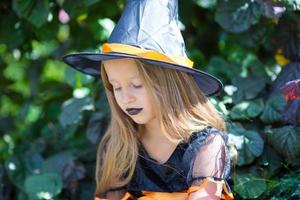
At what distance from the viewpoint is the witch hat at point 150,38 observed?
6.40 ft

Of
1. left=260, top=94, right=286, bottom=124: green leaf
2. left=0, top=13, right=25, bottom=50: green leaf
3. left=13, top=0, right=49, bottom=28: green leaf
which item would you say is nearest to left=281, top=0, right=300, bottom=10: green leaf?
left=260, top=94, right=286, bottom=124: green leaf

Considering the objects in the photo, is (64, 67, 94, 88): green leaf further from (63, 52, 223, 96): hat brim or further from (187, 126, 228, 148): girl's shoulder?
(187, 126, 228, 148): girl's shoulder

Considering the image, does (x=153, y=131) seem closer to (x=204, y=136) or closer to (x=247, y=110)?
(x=204, y=136)

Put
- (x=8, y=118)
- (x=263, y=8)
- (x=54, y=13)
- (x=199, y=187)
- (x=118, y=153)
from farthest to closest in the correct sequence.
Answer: (x=8, y=118), (x=54, y=13), (x=263, y=8), (x=118, y=153), (x=199, y=187)

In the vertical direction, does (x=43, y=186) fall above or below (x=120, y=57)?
below

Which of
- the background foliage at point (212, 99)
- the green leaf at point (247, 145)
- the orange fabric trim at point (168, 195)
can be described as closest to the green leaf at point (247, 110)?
the background foliage at point (212, 99)

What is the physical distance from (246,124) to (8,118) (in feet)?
5.37

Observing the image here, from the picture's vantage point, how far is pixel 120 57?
1.96m

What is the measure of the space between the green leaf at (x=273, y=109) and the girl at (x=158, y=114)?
0.36m

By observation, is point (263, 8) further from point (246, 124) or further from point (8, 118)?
point (8, 118)

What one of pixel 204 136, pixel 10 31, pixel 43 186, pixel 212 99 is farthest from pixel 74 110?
pixel 204 136

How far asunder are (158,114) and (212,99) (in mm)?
437

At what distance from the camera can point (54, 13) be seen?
2936mm

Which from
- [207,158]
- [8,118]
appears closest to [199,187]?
[207,158]
